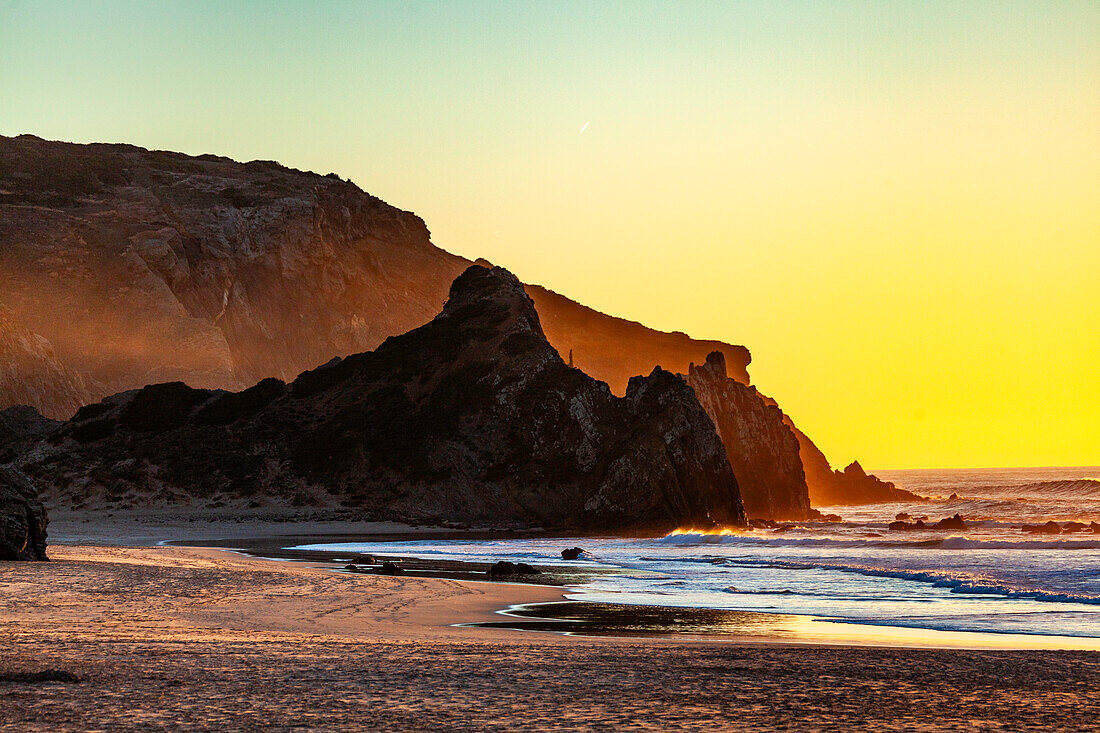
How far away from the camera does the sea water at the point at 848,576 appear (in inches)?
913

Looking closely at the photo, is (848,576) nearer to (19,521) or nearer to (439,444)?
(19,521)

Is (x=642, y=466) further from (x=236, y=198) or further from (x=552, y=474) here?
(x=236, y=198)

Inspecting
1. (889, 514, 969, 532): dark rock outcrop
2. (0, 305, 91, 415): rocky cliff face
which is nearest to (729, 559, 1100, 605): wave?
(889, 514, 969, 532): dark rock outcrop

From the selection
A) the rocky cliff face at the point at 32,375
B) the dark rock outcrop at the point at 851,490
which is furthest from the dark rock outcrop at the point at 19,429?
the dark rock outcrop at the point at 851,490

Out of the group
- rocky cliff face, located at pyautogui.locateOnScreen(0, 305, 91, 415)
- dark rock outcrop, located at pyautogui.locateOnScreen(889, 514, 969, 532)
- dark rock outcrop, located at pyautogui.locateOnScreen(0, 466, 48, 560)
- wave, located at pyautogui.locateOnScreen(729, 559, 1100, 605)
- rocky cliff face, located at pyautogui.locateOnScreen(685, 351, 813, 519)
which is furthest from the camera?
rocky cliff face, located at pyautogui.locateOnScreen(685, 351, 813, 519)

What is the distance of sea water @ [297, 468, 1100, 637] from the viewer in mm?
23188

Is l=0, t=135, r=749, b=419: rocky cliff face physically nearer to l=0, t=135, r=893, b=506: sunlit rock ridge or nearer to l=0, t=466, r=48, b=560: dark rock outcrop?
l=0, t=135, r=893, b=506: sunlit rock ridge

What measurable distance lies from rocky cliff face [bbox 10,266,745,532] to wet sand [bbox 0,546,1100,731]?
199 ft

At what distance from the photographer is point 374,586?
88.5 ft

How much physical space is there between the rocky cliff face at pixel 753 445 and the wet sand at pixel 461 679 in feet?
349

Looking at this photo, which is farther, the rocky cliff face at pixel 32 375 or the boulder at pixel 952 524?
the rocky cliff face at pixel 32 375

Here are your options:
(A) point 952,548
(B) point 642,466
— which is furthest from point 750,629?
(B) point 642,466

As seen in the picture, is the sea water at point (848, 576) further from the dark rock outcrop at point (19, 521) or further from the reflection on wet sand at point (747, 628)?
the dark rock outcrop at point (19, 521)

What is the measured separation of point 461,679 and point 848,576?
84.1ft
